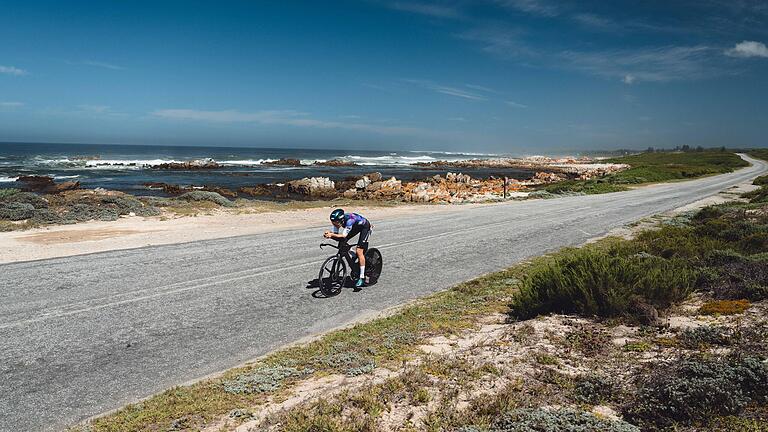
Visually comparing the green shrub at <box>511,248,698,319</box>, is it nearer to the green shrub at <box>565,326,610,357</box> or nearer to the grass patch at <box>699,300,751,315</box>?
the grass patch at <box>699,300,751,315</box>

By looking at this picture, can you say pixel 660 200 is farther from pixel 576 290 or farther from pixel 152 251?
pixel 152 251

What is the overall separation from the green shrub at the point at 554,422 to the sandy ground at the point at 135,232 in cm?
1239

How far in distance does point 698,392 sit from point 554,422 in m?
1.25

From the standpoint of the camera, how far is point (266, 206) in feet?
88.8

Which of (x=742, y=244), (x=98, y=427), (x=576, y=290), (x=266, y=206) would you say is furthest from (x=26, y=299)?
(x=266, y=206)

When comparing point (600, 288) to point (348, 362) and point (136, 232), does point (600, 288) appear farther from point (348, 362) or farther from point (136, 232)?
point (136, 232)

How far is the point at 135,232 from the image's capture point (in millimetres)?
16172

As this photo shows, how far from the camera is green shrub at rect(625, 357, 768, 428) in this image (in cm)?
378

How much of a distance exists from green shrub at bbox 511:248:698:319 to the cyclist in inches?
125

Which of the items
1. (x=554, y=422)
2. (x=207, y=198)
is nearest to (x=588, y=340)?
(x=554, y=422)

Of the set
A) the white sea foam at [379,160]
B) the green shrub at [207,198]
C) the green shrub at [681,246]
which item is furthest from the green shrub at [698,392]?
the white sea foam at [379,160]

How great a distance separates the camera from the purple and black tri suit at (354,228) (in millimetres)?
8930

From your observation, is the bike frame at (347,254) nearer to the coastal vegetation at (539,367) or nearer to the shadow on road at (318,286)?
the shadow on road at (318,286)

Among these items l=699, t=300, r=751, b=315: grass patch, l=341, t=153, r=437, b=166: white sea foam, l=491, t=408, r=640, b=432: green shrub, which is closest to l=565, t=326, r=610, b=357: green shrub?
l=491, t=408, r=640, b=432: green shrub
